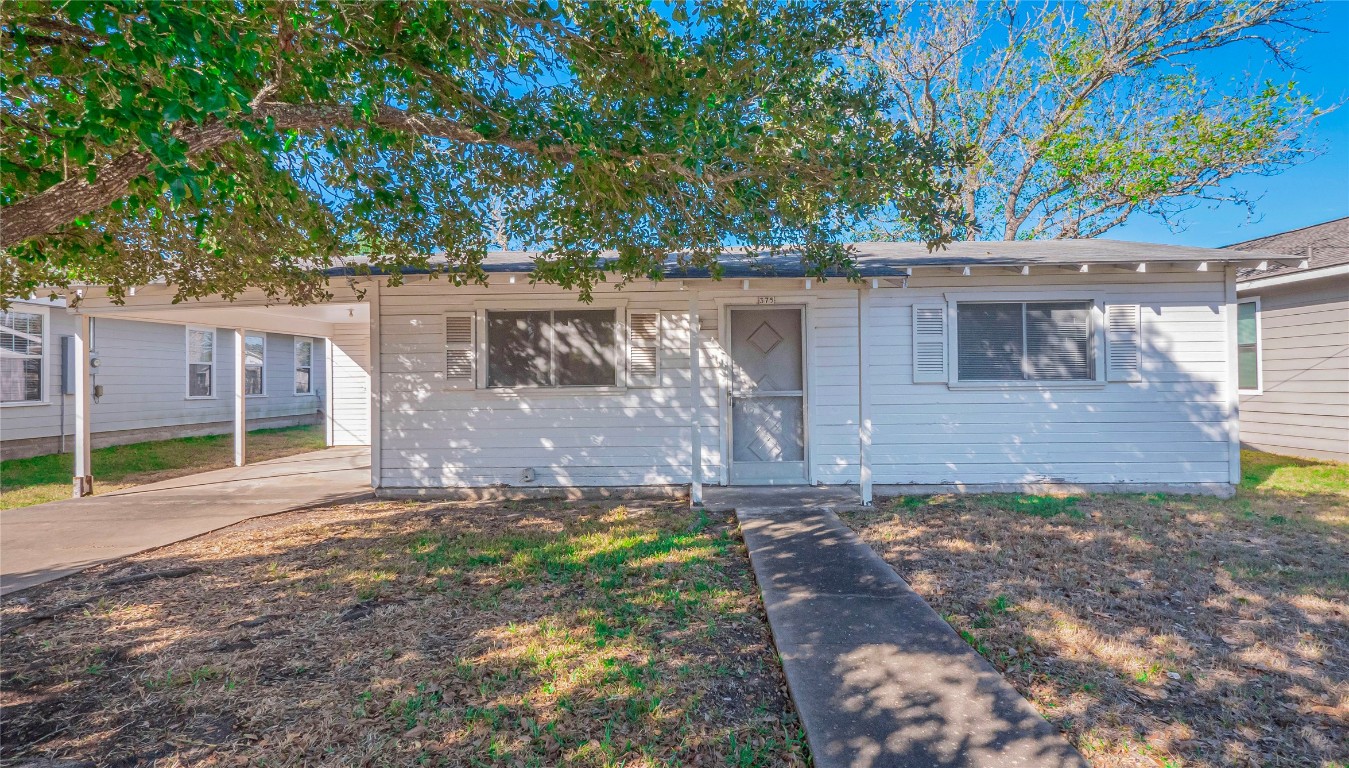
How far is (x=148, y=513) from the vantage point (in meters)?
6.47

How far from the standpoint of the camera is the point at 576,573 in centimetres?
444

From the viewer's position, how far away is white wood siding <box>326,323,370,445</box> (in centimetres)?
1184

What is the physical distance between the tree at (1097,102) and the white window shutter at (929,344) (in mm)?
6884

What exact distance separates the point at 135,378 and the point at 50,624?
412 inches

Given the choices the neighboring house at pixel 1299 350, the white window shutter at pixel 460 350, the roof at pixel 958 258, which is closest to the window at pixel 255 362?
the roof at pixel 958 258

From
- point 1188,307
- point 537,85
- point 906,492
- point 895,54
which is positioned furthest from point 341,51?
point 895,54

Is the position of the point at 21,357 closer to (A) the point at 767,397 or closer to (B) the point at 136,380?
(B) the point at 136,380

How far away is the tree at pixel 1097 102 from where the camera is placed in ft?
42.1

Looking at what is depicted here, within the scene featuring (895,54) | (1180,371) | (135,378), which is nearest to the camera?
(1180,371)

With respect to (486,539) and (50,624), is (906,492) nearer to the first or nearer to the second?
(486,539)

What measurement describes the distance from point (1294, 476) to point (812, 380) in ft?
21.5

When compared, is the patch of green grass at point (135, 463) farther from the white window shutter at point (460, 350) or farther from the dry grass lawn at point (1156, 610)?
the dry grass lawn at point (1156, 610)

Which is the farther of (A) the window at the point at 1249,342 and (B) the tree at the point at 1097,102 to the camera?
(B) the tree at the point at 1097,102

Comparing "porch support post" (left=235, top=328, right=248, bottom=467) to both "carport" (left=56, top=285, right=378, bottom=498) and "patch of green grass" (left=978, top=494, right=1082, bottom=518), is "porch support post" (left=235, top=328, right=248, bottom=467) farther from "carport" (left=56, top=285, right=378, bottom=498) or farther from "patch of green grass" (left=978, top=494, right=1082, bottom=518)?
"patch of green grass" (left=978, top=494, right=1082, bottom=518)
